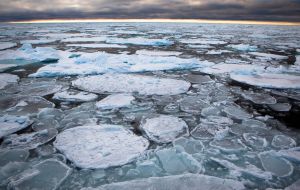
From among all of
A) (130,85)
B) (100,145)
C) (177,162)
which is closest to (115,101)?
(130,85)

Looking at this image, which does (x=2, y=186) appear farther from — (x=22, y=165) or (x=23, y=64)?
(x=23, y=64)

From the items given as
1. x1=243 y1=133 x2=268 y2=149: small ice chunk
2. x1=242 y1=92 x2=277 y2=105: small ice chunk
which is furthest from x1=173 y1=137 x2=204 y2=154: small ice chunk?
x1=242 y1=92 x2=277 y2=105: small ice chunk

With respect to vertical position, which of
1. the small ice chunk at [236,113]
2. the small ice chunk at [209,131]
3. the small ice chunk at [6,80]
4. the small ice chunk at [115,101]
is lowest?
the small ice chunk at [236,113]

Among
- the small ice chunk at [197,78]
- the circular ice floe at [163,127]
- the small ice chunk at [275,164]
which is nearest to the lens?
the small ice chunk at [275,164]

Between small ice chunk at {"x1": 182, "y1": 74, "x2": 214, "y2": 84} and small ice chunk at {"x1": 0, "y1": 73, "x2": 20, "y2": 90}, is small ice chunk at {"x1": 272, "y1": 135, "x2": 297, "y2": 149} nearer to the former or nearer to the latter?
small ice chunk at {"x1": 182, "y1": 74, "x2": 214, "y2": 84}

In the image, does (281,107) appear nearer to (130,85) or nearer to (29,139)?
(130,85)

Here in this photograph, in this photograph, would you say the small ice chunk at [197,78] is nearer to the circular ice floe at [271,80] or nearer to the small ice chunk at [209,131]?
the circular ice floe at [271,80]

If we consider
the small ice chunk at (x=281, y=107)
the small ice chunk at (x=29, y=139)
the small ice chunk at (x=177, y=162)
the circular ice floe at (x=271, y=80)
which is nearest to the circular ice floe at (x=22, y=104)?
the small ice chunk at (x=29, y=139)
